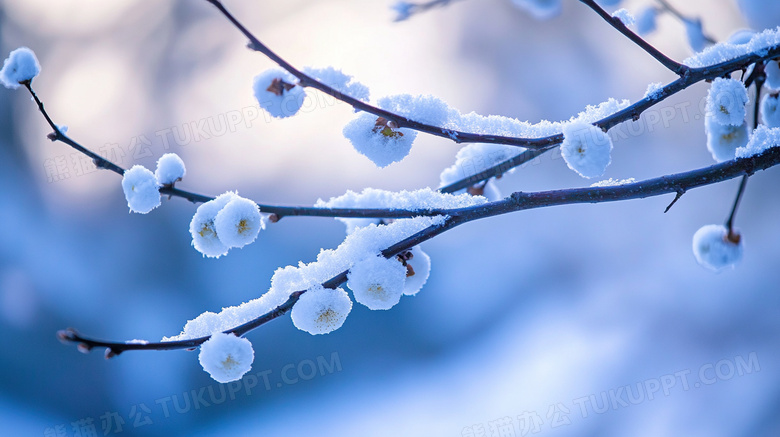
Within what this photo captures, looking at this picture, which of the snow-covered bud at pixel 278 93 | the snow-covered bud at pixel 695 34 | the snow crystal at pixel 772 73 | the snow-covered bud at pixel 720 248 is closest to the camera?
the snow-covered bud at pixel 278 93

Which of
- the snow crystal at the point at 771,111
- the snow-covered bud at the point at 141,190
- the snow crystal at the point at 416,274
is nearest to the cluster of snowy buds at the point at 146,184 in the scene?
the snow-covered bud at the point at 141,190

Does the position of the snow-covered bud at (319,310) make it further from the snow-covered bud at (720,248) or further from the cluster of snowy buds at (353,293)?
the snow-covered bud at (720,248)

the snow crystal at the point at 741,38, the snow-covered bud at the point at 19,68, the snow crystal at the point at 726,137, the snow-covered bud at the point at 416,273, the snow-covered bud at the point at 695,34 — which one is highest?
the snow-covered bud at the point at 695,34

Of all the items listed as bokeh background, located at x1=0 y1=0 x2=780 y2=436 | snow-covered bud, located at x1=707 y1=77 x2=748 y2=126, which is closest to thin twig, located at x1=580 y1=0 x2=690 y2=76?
snow-covered bud, located at x1=707 y1=77 x2=748 y2=126

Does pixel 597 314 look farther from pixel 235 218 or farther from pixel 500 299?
pixel 235 218

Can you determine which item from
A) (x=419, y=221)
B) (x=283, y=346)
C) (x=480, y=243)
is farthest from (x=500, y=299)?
(x=419, y=221)
